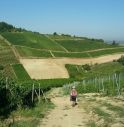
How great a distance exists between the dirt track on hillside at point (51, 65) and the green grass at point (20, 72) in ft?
3.72

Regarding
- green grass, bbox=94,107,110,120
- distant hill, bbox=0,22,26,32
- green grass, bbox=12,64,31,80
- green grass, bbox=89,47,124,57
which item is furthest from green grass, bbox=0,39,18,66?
green grass, bbox=94,107,110,120

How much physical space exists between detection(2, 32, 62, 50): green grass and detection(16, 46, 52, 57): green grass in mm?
6170

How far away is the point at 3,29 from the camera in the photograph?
16938cm

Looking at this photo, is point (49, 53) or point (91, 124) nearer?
point (91, 124)

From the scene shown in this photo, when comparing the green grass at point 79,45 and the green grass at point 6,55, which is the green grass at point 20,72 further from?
the green grass at point 79,45

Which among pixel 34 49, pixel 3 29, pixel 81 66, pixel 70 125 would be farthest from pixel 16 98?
pixel 3 29

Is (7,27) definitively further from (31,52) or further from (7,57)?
(7,57)

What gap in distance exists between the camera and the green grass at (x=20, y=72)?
89.9 meters

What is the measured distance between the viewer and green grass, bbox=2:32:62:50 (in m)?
130

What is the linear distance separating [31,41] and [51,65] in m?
34.7

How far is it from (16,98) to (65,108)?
3324 millimetres

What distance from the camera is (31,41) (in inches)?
5399

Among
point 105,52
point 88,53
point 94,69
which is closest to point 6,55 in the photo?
point 94,69

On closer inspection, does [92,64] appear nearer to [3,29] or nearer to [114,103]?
[3,29]
